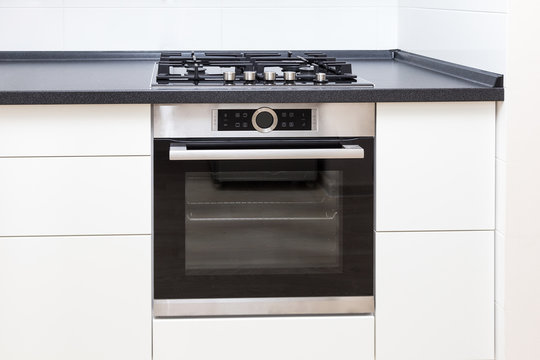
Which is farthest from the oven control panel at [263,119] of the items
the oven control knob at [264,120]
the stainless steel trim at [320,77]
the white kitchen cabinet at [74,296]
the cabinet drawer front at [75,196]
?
the white kitchen cabinet at [74,296]

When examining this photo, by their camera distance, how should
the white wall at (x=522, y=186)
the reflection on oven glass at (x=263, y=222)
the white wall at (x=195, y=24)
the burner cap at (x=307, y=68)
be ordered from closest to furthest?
the white wall at (x=522, y=186)
the reflection on oven glass at (x=263, y=222)
the burner cap at (x=307, y=68)
the white wall at (x=195, y=24)

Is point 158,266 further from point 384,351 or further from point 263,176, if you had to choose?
point 384,351

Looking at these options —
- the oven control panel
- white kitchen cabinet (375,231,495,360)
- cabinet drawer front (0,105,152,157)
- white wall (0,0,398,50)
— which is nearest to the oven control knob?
the oven control panel

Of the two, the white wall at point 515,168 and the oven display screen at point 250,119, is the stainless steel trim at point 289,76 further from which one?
the white wall at point 515,168

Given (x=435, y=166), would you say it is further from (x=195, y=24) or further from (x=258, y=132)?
(x=195, y=24)

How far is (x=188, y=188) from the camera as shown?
212 centimetres

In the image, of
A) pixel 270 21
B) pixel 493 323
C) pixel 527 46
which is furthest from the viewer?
pixel 270 21

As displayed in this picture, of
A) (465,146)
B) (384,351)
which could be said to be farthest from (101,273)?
(465,146)

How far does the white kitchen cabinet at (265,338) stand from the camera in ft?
7.10

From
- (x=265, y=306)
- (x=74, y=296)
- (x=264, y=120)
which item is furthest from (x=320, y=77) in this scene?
(x=74, y=296)

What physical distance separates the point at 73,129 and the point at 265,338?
705 mm

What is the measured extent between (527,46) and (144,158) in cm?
96

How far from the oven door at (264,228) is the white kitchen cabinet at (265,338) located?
0.03 meters

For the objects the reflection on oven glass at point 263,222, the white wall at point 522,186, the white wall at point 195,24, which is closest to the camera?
the white wall at point 522,186
